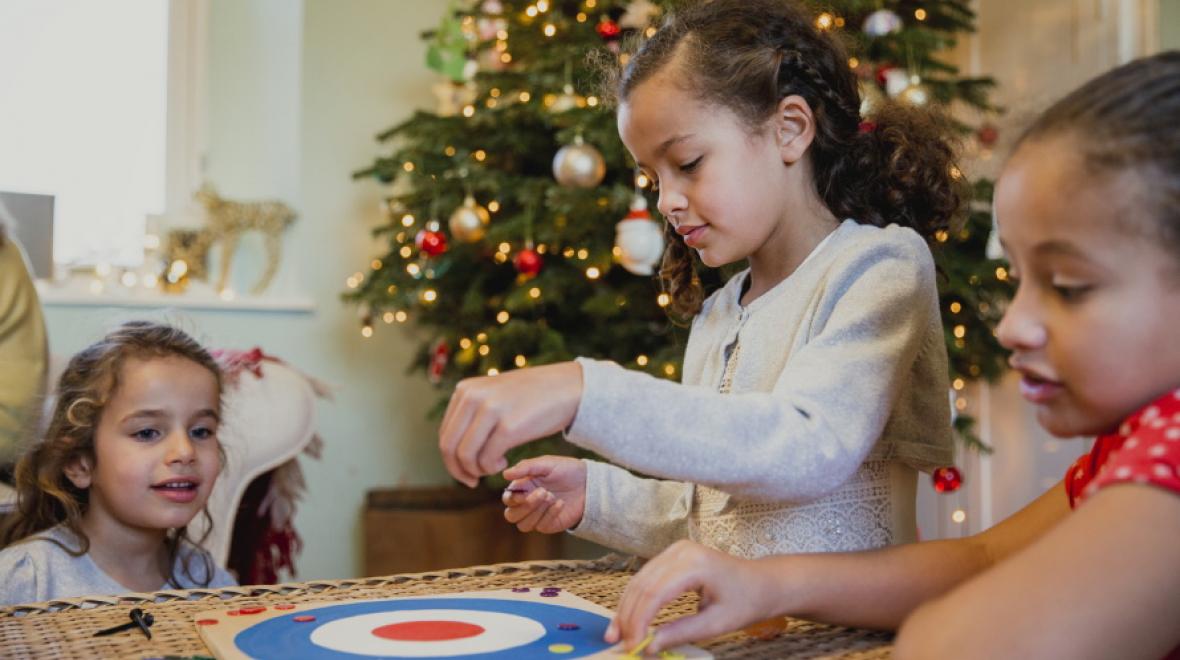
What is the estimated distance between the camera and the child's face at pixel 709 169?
0.95 meters

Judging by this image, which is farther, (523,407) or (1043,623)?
(523,407)

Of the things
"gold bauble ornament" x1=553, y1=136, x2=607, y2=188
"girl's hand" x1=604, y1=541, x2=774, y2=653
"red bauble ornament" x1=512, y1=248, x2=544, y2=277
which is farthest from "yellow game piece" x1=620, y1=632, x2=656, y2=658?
"red bauble ornament" x1=512, y1=248, x2=544, y2=277

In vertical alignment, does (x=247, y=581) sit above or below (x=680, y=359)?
below

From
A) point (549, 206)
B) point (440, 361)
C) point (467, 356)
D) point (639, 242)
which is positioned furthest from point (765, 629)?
point (440, 361)

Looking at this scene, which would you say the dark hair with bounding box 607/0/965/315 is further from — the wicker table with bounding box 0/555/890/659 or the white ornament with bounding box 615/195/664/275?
the white ornament with bounding box 615/195/664/275

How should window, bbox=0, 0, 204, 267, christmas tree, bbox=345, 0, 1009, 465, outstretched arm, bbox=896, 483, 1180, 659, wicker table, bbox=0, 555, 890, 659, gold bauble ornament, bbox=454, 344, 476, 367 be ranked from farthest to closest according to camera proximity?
window, bbox=0, 0, 204, 267 < gold bauble ornament, bbox=454, 344, 476, 367 < christmas tree, bbox=345, 0, 1009, 465 < wicker table, bbox=0, 555, 890, 659 < outstretched arm, bbox=896, 483, 1180, 659

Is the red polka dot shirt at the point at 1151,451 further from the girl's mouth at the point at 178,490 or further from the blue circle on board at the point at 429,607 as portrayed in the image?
the girl's mouth at the point at 178,490

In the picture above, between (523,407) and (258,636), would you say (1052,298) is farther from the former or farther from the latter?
(258,636)

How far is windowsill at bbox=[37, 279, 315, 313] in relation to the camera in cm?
266

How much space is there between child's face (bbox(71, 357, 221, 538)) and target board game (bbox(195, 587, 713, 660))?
0.59m

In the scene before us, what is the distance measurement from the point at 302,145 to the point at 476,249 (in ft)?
2.30

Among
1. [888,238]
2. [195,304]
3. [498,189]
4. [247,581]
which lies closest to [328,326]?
[195,304]

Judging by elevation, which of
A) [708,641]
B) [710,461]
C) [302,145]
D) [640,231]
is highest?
[302,145]

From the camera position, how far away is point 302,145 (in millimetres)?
3051
